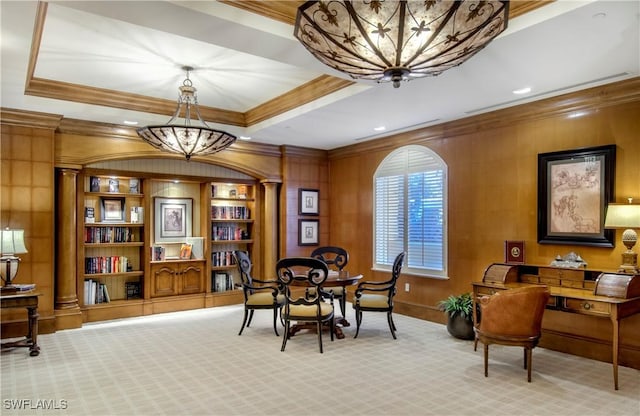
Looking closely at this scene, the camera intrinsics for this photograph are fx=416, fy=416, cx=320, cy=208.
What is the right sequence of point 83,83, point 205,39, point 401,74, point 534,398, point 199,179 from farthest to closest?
point 199,179 → point 83,83 → point 534,398 → point 205,39 → point 401,74

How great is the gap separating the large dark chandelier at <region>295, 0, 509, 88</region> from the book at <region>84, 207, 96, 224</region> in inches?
198

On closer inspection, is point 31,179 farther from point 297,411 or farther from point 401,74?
point 401,74

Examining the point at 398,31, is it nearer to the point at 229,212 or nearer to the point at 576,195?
the point at 576,195

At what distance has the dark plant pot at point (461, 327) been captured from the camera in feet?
16.1

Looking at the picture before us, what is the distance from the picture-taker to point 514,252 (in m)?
4.88

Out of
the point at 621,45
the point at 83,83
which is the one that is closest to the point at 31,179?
the point at 83,83

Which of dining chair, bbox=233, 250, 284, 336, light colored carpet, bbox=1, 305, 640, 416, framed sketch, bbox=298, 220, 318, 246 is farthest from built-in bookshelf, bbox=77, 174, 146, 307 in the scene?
framed sketch, bbox=298, 220, 318, 246

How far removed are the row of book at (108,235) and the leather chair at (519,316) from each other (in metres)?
5.25

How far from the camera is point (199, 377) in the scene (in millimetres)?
3832

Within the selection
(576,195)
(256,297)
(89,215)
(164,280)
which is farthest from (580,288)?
(89,215)

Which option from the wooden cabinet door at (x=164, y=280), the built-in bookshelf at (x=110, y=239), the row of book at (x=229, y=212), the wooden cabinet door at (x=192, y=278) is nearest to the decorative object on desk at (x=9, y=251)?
the built-in bookshelf at (x=110, y=239)

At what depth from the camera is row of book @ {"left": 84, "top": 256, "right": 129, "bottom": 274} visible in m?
6.04

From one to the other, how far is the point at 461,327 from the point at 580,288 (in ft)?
4.50

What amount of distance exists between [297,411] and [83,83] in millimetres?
4225
